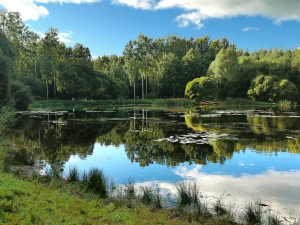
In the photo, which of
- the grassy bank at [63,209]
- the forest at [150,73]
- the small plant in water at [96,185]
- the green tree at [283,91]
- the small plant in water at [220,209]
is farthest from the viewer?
the green tree at [283,91]

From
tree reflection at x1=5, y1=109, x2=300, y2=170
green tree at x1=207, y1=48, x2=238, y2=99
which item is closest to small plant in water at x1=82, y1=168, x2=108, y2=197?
tree reflection at x1=5, y1=109, x2=300, y2=170

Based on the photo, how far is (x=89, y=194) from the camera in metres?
7.16

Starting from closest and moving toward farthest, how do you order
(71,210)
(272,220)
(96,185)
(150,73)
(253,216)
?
(71,210), (272,220), (253,216), (96,185), (150,73)

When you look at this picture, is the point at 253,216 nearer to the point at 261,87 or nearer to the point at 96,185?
the point at 96,185

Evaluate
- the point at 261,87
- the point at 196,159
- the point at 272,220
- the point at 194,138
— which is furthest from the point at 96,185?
the point at 261,87

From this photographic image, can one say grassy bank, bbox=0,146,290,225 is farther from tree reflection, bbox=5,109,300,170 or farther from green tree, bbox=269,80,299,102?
green tree, bbox=269,80,299,102

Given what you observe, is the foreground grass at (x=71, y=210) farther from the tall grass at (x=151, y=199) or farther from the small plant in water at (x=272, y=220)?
the small plant in water at (x=272, y=220)

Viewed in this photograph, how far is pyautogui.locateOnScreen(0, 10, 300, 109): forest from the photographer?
62.8 m

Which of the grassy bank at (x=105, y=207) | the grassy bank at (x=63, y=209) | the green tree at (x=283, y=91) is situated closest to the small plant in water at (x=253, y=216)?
the grassy bank at (x=105, y=207)

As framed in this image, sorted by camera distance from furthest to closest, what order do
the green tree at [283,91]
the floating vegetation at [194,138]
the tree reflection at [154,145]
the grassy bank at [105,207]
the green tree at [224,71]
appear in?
the green tree at [224,71] < the green tree at [283,91] < the floating vegetation at [194,138] < the tree reflection at [154,145] < the grassy bank at [105,207]

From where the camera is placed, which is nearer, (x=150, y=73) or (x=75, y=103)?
(x=75, y=103)

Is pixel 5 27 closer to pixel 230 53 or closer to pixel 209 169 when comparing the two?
pixel 209 169

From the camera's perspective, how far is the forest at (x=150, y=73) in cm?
6281

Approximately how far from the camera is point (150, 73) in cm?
8075
